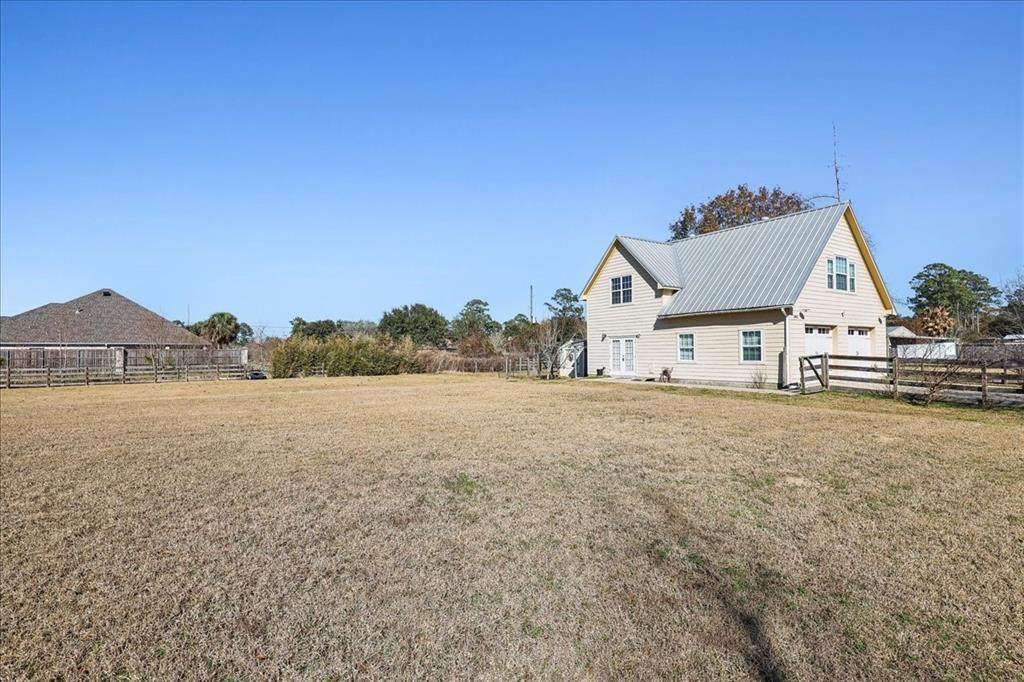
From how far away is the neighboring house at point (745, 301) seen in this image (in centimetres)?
1930

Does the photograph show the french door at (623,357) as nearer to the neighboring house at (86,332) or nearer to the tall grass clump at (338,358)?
the tall grass clump at (338,358)

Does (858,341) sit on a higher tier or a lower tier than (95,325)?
lower

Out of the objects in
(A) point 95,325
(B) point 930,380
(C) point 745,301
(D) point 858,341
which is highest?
(A) point 95,325

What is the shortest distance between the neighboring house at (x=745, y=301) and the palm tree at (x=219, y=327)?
112 ft

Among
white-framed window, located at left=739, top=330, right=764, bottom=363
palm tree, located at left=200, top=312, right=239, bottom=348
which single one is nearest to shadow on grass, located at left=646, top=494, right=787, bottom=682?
white-framed window, located at left=739, top=330, right=764, bottom=363

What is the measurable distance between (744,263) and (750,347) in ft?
11.8

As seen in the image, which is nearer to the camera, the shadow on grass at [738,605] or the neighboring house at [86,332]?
the shadow on grass at [738,605]

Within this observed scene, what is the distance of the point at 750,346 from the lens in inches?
787

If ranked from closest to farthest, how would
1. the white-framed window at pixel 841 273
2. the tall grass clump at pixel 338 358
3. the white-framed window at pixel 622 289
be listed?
the white-framed window at pixel 841 273
the white-framed window at pixel 622 289
the tall grass clump at pixel 338 358

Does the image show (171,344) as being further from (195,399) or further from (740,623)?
(740,623)

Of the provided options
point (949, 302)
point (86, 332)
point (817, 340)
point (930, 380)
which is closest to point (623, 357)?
point (817, 340)

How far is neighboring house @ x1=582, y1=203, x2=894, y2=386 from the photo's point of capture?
63.3 feet

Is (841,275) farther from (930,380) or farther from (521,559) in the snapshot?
(521,559)

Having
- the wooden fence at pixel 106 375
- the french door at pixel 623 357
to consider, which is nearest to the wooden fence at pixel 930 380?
the french door at pixel 623 357
